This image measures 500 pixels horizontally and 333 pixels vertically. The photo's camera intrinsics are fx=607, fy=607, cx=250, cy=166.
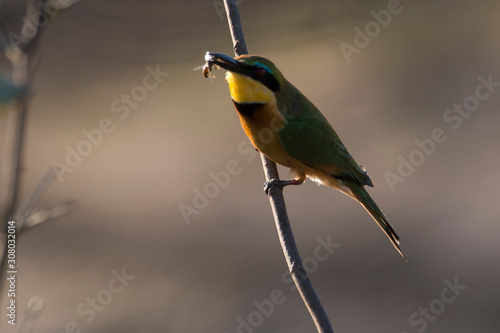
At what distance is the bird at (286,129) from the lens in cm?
250

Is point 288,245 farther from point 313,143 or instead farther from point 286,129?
point 313,143

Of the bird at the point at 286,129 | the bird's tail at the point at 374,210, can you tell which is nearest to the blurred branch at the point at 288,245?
the bird at the point at 286,129

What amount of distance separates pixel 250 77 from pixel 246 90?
0.32 ft

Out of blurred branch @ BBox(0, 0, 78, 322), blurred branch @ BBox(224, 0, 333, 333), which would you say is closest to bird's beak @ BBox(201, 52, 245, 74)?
blurred branch @ BBox(224, 0, 333, 333)

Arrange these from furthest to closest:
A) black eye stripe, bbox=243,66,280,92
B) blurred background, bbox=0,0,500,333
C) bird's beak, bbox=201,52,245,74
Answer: blurred background, bbox=0,0,500,333
black eye stripe, bbox=243,66,280,92
bird's beak, bbox=201,52,245,74

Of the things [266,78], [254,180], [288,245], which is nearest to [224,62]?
[266,78]

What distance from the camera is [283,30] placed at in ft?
28.3

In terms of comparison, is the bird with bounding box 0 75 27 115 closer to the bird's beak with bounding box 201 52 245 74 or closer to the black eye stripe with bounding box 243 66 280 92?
the bird's beak with bounding box 201 52 245 74

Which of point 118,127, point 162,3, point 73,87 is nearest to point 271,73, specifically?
point 118,127

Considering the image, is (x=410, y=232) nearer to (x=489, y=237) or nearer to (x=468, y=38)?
(x=489, y=237)

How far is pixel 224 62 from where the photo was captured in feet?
7.66

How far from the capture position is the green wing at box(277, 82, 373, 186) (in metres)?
2.87

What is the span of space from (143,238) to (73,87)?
9.31 ft

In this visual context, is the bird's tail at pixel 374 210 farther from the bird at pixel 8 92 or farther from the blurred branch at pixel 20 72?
the bird at pixel 8 92
